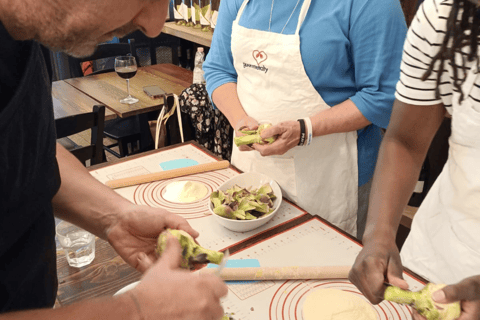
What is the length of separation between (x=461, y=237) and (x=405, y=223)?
133 cm

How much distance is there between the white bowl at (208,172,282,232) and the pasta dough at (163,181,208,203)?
12 centimetres

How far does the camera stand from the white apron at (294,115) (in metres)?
1.71

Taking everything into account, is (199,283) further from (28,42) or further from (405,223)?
(405,223)

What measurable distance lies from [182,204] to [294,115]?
61 cm

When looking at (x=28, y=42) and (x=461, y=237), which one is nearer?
(x=28, y=42)

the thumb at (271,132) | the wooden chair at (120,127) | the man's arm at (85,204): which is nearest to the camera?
the man's arm at (85,204)

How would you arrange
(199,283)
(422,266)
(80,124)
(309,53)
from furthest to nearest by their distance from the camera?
(80,124) → (309,53) → (422,266) → (199,283)

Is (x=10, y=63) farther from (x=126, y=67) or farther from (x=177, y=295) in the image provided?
(x=126, y=67)

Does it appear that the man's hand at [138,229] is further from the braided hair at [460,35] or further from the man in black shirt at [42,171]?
the braided hair at [460,35]

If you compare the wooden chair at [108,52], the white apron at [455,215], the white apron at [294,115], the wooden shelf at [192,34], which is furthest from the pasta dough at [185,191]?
the wooden chair at [108,52]

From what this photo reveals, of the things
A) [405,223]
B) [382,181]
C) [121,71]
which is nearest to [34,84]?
[382,181]

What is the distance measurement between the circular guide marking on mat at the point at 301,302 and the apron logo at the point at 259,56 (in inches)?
38.0

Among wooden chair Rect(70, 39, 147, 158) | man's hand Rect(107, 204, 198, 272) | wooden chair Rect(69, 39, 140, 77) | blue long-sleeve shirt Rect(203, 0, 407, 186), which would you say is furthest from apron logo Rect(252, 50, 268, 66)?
wooden chair Rect(69, 39, 140, 77)

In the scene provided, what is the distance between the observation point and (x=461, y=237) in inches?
45.5
